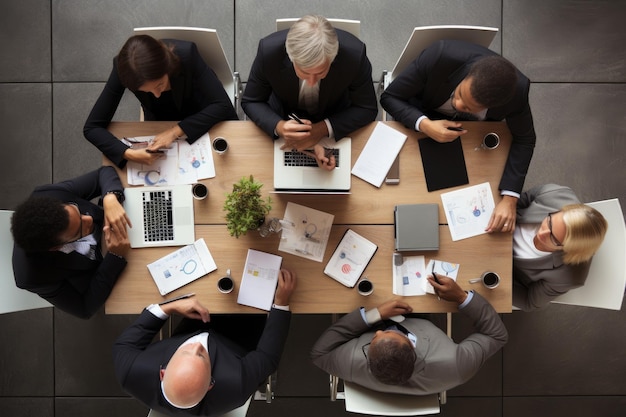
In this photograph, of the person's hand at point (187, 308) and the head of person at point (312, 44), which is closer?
the head of person at point (312, 44)

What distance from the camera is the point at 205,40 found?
2229 mm

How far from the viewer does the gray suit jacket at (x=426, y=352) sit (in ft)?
6.71

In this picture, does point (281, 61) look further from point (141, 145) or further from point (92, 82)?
point (92, 82)

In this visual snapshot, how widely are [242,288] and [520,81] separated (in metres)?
1.53

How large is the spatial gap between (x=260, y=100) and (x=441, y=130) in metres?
0.84

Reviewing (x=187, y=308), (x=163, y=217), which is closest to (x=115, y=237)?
(x=163, y=217)

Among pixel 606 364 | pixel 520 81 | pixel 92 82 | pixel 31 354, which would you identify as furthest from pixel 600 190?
pixel 31 354

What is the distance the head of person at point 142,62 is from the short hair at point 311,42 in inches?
21.2

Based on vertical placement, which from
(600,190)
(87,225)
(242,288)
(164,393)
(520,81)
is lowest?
(164,393)

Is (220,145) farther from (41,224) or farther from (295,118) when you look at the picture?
(41,224)

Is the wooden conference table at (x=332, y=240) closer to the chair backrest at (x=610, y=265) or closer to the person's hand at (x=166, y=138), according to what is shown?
the person's hand at (x=166, y=138)

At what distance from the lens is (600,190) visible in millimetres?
3008

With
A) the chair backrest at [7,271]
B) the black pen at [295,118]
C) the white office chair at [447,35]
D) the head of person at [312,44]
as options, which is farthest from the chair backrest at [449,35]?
the chair backrest at [7,271]

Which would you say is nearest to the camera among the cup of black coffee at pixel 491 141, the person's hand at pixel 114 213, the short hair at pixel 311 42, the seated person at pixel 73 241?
the short hair at pixel 311 42
